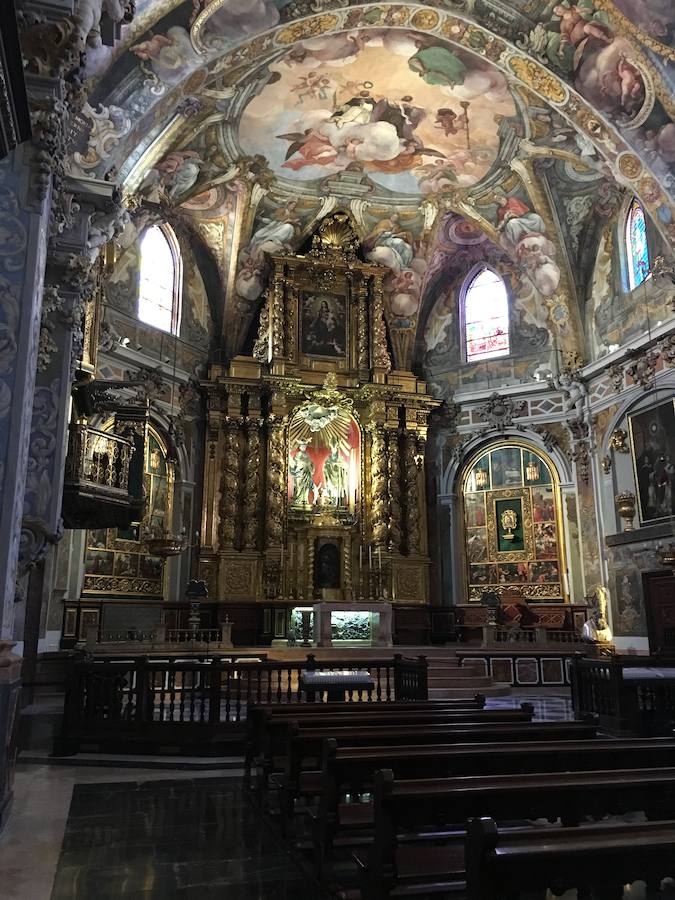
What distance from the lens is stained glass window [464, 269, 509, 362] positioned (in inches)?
936

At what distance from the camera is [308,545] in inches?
869

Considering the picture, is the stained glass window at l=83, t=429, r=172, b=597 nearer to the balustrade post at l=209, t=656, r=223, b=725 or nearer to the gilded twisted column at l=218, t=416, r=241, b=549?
the gilded twisted column at l=218, t=416, r=241, b=549

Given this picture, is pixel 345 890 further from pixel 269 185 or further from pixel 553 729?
pixel 269 185

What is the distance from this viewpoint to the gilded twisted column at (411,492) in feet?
74.8

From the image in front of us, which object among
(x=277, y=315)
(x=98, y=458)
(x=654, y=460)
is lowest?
(x=98, y=458)

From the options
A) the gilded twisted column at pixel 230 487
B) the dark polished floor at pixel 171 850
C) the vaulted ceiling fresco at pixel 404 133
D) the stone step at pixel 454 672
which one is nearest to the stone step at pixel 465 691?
the stone step at pixel 454 672

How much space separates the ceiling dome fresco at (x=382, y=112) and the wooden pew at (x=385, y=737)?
16.1 metres

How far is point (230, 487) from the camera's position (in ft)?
71.4

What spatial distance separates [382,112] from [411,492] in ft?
35.0

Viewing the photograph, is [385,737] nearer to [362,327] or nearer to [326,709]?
[326,709]

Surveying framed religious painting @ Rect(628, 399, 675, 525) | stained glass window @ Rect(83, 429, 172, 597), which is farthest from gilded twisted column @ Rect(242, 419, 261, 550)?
framed religious painting @ Rect(628, 399, 675, 525)

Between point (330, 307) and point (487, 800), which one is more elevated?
point (330, 307)

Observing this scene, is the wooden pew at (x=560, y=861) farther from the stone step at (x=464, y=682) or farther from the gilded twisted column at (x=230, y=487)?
the gilded twisted column at (x=230, y=487)

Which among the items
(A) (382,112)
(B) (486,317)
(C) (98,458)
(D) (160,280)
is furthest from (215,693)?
(B) (486,317)
